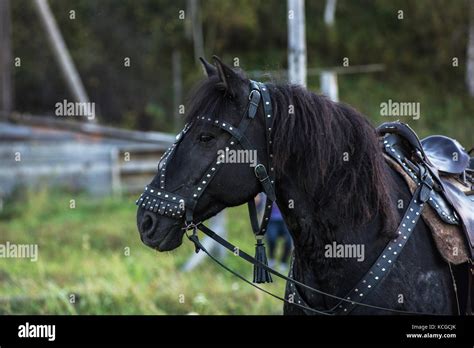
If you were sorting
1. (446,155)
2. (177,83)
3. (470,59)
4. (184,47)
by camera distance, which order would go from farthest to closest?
(184,47) → (177,83) → (470,59) → (446,155)

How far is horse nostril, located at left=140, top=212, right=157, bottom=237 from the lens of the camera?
4145 millimetres

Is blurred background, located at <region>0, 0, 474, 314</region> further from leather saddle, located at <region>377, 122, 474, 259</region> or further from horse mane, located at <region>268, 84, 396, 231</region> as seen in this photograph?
horse mane, located at <region>268, 84, 396, 231</region>

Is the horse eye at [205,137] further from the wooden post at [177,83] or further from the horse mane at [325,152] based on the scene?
the wooden post at [177,83]

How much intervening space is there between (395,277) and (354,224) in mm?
353

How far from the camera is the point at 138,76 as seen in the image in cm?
2217

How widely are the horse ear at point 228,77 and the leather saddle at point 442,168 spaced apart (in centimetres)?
105

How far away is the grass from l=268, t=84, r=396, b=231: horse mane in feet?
11.7

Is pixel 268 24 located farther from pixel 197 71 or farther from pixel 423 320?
pixel 423 320

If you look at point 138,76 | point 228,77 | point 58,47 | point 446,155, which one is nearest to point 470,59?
point 138,76

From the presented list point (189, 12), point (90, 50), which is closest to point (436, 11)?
point (189, 12)

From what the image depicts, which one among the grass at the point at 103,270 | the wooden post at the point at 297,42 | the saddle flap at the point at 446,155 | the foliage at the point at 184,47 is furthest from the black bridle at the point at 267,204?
the foliage at the point at 184,47

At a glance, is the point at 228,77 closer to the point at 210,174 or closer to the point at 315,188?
the point at 210,174

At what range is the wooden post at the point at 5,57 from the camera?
17.3 metres

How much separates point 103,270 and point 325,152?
21.1ft
